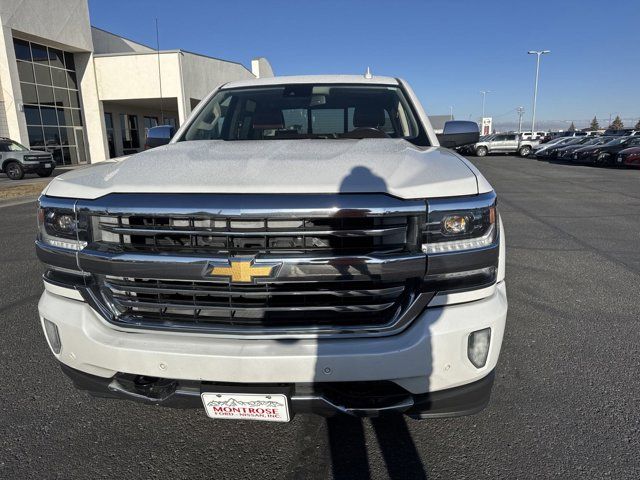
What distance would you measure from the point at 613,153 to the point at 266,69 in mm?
34954

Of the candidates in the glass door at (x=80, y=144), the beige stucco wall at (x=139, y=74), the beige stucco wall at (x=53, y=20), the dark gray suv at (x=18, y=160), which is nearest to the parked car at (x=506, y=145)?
the beige stucco wall at (x=139, y=74)

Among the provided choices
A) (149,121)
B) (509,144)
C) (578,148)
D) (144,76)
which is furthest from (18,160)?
(509,144)

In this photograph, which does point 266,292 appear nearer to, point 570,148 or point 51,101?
point 51,101

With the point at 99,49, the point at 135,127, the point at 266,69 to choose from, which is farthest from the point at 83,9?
the point at 266,69

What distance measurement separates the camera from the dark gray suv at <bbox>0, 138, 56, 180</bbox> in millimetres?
18219

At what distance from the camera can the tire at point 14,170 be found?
1830 cm

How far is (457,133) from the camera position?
355 centimetres

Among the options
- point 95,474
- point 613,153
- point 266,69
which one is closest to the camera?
point 95,474

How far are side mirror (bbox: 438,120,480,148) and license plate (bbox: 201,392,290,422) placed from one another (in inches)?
97.4

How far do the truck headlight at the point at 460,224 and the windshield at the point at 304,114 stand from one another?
147cm

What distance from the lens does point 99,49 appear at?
30766 mm

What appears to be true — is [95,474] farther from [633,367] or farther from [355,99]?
[633,367]

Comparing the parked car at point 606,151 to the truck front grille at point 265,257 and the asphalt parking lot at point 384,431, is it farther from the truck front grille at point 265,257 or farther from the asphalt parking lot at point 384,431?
the truck front grille at point 265,257

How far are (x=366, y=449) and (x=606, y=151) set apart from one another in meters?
25.7
